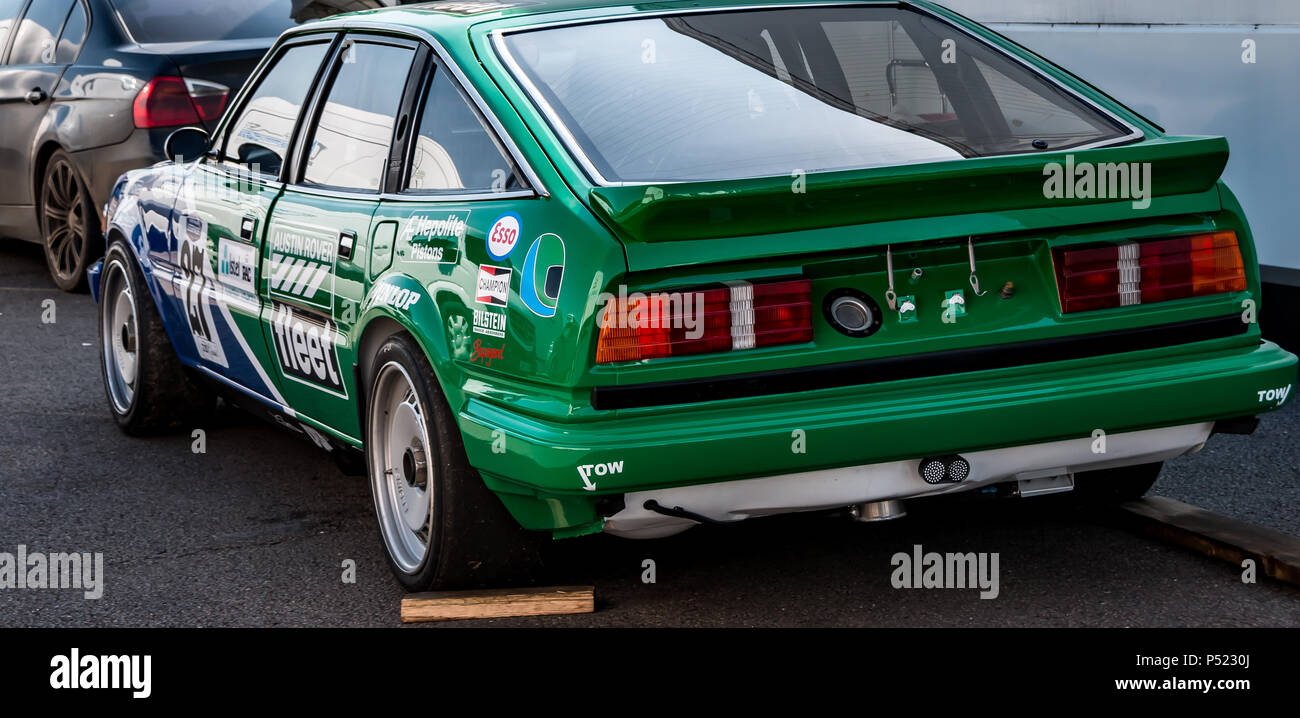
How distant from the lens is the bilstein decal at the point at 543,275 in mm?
3586

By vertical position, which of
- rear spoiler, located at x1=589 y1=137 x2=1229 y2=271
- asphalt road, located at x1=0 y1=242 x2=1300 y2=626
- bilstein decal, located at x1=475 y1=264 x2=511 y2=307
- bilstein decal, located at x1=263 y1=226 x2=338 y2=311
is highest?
rear spoiler, located at x1=589 y1=137 x2=1229 y2=271

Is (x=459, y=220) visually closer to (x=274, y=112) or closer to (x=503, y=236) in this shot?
(x=503, y=236)

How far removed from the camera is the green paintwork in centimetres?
352

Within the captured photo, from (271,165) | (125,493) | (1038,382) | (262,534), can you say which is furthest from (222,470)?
(1038,382)

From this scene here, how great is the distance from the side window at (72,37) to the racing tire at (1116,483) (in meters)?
6.48

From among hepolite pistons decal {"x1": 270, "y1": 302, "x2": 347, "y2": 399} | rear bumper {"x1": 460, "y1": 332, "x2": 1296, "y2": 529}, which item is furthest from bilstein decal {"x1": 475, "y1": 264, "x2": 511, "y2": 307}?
hepolite pistons decal {"x1": 270, "y1": 302, "x2": 347, "y2": 399}

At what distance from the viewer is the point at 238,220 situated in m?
5.19

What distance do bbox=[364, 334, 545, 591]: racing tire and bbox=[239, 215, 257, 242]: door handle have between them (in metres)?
0.97

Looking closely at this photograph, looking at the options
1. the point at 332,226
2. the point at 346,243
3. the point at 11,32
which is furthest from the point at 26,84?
the point at 346,243

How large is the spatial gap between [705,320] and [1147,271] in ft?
3.49

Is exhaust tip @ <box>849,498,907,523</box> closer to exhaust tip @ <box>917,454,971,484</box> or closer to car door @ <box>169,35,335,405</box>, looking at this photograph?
exhaust tip @ <box>917,454,971,484</box>

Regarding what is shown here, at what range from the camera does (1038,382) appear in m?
3.74

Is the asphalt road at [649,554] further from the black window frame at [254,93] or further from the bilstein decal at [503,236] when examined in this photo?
the black window frame at [254,93]

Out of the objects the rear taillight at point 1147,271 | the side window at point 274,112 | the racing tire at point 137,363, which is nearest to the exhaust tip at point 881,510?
the rear taillight at point 1147,271
